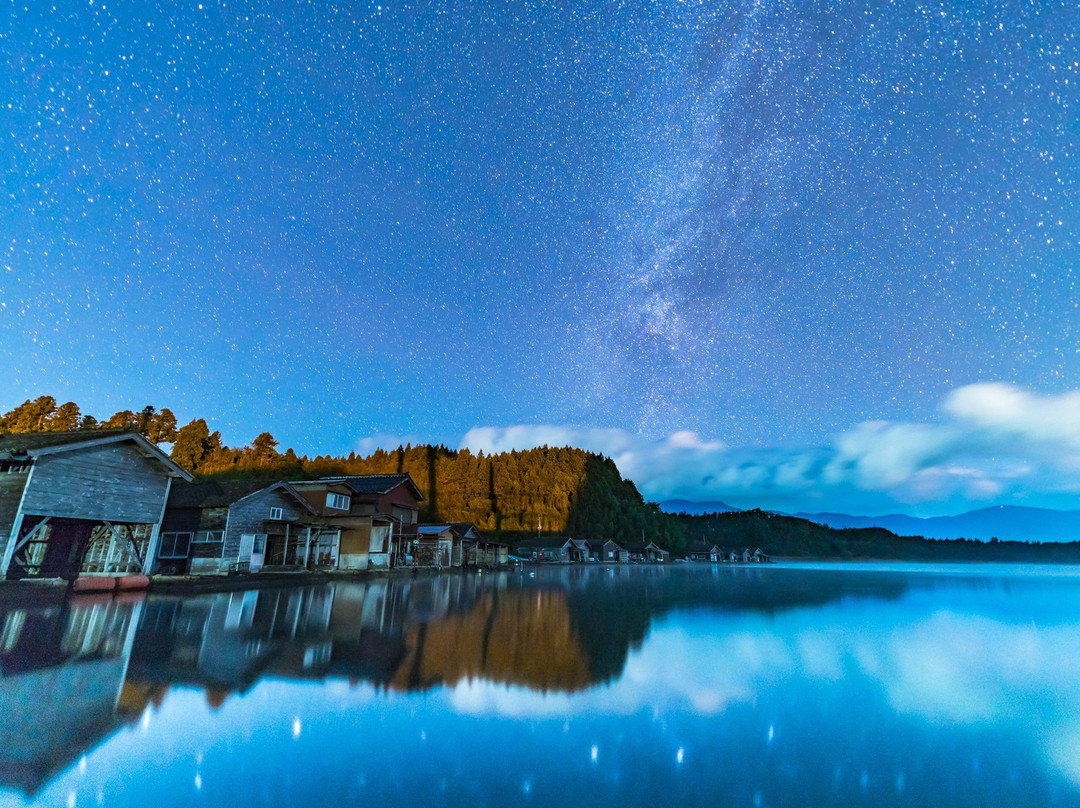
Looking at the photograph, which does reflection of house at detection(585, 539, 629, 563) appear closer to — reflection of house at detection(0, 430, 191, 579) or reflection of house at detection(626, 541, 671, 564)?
reflection of house at detection(626, 541, 671, 564)

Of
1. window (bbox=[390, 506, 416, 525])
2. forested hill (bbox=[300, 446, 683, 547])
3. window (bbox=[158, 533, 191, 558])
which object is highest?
forested hill (bbox=[300, 446, 683, 547])

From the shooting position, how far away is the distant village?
19016 mm

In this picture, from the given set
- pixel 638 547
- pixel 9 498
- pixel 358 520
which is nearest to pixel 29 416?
pixel 358 520

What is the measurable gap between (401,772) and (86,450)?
898 inches

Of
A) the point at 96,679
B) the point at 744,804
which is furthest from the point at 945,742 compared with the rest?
the point at 96,679

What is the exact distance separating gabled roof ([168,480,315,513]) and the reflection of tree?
18.8 metres

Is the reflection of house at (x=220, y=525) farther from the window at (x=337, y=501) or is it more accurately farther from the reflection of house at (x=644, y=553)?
the reflection of house at (x=644, y=553)

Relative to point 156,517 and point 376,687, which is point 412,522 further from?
point 376,687

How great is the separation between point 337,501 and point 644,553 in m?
97.6

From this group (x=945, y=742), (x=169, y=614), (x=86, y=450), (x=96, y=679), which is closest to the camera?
(x=945, y=742)

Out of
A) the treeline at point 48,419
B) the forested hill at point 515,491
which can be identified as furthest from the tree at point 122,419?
the forested hill at point 515,491

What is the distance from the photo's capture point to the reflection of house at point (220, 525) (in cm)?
2825

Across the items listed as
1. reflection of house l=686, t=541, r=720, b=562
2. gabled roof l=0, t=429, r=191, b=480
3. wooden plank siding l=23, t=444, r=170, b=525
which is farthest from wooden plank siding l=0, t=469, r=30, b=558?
reflection of house l=686, t=541, r=720, b=562

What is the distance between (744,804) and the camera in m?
5.22
